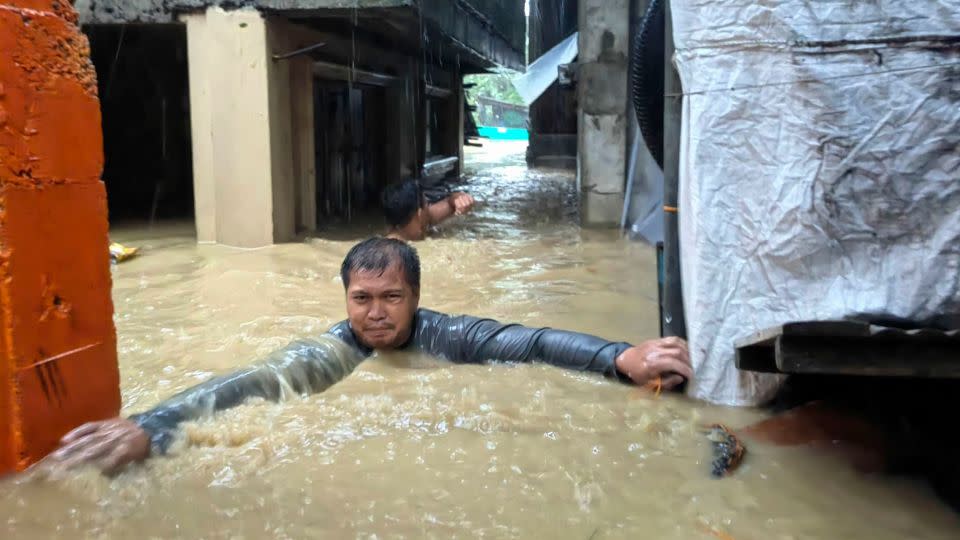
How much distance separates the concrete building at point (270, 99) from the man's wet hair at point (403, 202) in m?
1.06

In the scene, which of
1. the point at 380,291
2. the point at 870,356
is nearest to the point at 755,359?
the point at 870,356

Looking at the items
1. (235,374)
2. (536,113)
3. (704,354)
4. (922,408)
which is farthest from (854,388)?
(536,113)

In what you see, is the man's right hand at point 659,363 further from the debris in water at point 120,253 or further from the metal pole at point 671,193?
the debris in water at point 120,253

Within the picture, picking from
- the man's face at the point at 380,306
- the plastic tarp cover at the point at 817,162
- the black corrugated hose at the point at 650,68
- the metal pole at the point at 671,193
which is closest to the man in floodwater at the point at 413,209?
the black corrugated hose at the point at 650,68

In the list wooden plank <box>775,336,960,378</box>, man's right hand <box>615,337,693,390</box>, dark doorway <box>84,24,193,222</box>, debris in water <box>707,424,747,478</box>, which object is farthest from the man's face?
dark doorway <box>84,24,193,222</box>

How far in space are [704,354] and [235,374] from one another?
175 centimetres

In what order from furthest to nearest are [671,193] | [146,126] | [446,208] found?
[146,126] < [446,208] < [671,193]

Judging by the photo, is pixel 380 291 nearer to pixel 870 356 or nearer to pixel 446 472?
pixel 446 472

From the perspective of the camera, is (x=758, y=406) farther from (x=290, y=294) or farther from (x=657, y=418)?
(x=290, y=294)

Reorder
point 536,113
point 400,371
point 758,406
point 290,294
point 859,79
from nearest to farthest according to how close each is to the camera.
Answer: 1. point 859,79
2. point 758,406
3. point 400,371
4. point 290,294
5. point 536,113

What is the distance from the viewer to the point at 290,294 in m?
5.61

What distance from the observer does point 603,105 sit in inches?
348

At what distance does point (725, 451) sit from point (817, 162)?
99 centimetres

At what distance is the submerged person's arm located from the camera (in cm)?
348
